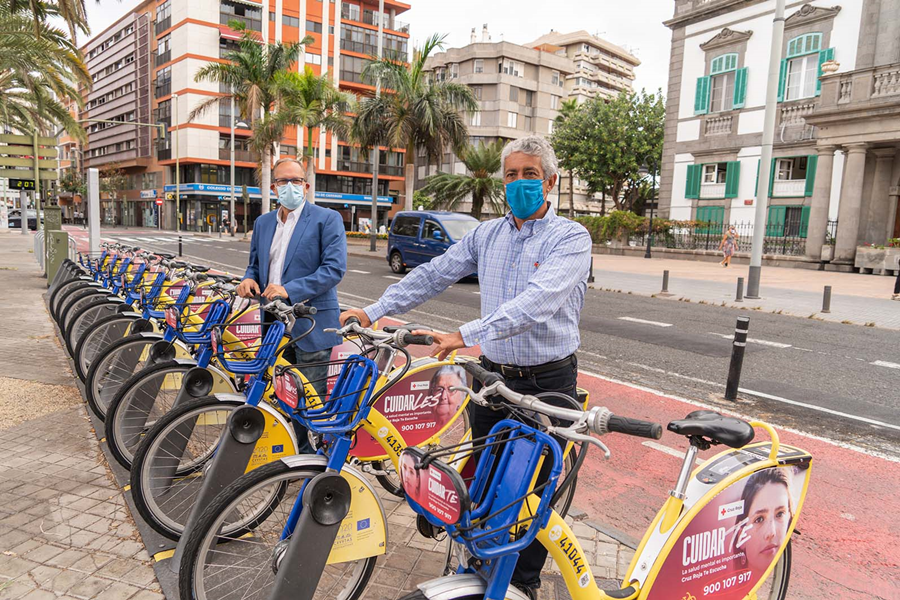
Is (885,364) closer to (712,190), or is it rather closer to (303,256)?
(303,256)

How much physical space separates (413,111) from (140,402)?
80.1 feet

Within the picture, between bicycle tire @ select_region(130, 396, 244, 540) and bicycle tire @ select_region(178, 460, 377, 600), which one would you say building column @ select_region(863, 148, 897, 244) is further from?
bicycle tire @ select_region(178, 460, 377, 600)

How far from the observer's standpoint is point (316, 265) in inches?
158

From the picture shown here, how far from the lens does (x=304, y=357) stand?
388 centimetres

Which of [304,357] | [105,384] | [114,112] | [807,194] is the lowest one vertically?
[105,384]

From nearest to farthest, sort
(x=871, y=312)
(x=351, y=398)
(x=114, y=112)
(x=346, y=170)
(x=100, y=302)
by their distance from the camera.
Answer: (x=351, y=398)
(x=100, y=302)
(x=871, y=312)
(x=346, y=170)
(x=114, y=112)

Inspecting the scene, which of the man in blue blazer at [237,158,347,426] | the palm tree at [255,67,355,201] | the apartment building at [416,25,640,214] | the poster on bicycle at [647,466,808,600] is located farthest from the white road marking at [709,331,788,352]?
the apartment building at [416,25,640,214]

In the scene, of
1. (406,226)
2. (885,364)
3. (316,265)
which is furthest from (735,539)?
(406,226)

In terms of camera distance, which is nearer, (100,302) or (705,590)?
(705,590)

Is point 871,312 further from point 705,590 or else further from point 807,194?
point 807,194

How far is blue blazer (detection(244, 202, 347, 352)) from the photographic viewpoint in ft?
12.6

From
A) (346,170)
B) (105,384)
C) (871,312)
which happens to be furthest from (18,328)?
(346,170)

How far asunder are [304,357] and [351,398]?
1472mm

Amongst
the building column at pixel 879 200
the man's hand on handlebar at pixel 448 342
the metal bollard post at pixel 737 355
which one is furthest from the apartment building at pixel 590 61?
the man's hand on handlebar at pixel 448 342
